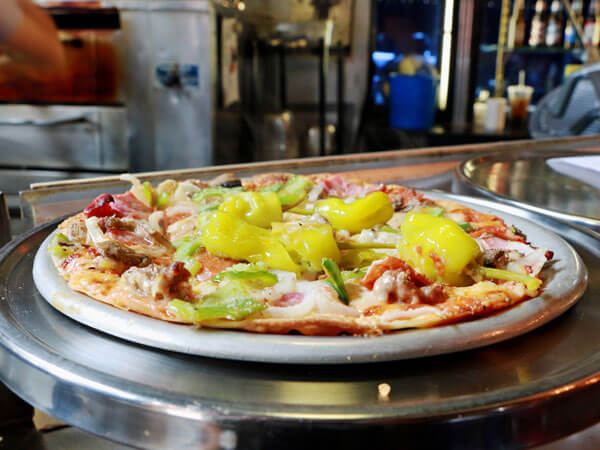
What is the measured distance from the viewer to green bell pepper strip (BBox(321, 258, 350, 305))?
0.89 m

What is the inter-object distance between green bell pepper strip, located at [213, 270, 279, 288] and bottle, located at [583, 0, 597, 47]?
567 cm

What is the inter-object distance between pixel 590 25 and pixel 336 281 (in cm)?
575

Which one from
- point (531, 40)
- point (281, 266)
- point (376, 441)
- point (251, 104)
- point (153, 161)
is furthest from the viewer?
point (531, 40)

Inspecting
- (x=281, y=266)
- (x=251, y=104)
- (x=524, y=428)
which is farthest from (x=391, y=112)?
(x=524, y=428)

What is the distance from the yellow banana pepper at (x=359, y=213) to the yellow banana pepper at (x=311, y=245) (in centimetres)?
19

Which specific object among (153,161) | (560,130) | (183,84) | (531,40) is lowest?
(153,161)

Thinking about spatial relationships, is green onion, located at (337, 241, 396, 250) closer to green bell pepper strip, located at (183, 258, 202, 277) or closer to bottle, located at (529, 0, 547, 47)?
green bell pepper strip, located at (183, 258, 202, 277)

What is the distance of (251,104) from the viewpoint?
5.15 m

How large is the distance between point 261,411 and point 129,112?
12.7ft

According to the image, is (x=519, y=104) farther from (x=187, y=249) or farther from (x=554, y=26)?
(x=187, y=249)

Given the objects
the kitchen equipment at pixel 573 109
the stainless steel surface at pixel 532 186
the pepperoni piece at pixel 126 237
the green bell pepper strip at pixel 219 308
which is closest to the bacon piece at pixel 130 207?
the pepperoni piece at pixel 126 237

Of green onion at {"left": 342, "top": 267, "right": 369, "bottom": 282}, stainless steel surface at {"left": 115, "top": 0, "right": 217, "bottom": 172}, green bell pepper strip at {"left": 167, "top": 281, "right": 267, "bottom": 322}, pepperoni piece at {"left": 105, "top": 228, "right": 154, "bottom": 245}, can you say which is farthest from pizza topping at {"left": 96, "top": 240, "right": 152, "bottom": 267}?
stainless steel surface at {"left": 115, "top": 0, "right": 217, "bottom": 172}

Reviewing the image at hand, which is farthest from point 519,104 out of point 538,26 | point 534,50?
point 538,26

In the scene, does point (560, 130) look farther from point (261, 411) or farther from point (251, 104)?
point (261, 411)
